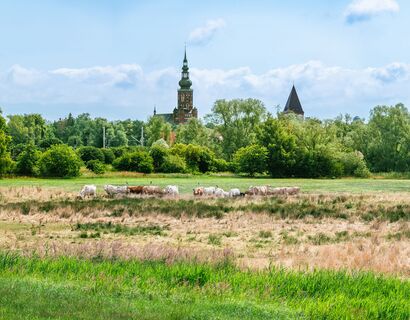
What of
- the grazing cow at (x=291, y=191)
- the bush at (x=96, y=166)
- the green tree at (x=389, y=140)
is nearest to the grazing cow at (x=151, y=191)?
the grazing cow at (x=291, y=191)

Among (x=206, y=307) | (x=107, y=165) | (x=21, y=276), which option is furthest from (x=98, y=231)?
(x=107, y=165)

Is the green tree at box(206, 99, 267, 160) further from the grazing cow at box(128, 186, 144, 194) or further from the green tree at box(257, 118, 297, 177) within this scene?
the grazing cow at box(128, 186, 144, 194)

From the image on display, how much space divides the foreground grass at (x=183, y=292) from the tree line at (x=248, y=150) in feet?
202

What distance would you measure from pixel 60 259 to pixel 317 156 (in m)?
81.6

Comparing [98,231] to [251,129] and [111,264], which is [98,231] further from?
[251,129]

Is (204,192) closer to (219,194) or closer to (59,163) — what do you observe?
(219,194)

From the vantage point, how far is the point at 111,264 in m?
12.1

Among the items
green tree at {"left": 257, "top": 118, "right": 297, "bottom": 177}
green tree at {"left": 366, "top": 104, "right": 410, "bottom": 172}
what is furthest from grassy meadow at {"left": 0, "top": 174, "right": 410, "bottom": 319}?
green tree at {"left": 366, "top": 104, "right": 410, "bottom": 172}

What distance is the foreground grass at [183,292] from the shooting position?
8.42 meters

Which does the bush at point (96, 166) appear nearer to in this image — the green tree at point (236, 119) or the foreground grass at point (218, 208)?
the green tree at point (236, 119)

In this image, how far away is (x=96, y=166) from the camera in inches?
3068

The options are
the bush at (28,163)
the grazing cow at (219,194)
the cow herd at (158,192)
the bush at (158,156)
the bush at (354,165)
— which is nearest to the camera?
the cow herd at (158,192)

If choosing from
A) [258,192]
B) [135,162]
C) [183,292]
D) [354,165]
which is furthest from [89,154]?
[183,292]

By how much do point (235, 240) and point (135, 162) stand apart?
6417cm
